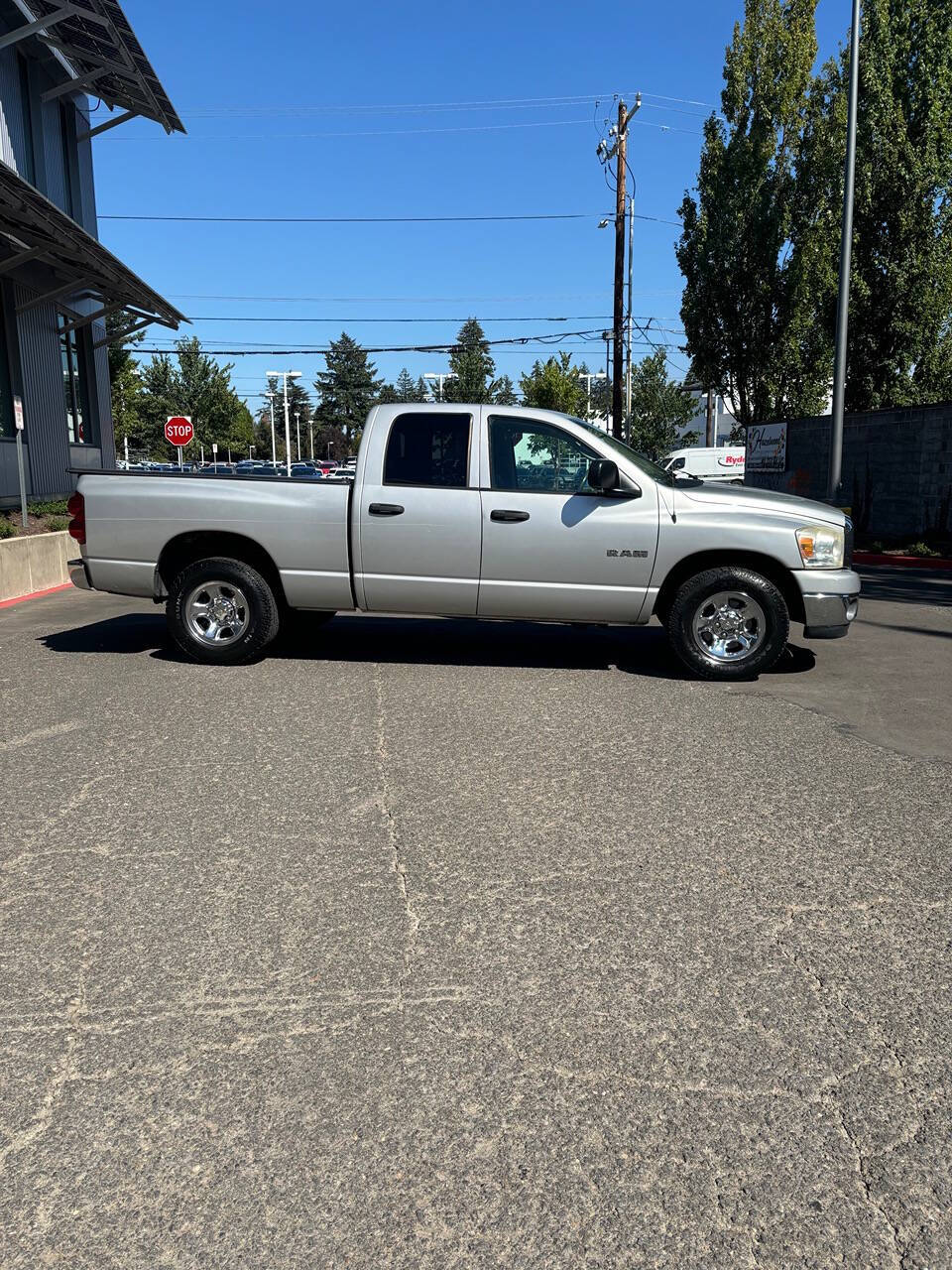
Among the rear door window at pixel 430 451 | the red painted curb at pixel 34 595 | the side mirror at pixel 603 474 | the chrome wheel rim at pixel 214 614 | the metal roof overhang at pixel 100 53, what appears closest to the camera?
the side mirror at pixel 603 474

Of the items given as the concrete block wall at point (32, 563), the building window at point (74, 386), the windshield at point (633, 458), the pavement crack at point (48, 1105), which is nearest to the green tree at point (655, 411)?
the building window at point (74, 386)

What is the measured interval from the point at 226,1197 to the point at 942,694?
646 cm

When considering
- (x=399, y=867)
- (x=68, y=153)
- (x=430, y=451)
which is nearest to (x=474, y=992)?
(x=399, y=867)

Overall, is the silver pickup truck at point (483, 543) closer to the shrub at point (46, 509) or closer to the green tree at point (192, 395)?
the shrub at point (46, 509)

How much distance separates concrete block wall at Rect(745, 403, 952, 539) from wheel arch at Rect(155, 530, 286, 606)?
1393 centimetres

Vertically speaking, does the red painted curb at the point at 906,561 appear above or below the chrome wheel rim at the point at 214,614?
below

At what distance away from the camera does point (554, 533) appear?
7.89 meters

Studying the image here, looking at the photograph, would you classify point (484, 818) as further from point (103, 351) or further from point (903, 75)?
point (103, 351)

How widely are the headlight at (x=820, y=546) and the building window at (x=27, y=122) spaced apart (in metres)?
20.7

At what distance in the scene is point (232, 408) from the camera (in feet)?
244

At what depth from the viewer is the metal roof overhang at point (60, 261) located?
15.9 meters

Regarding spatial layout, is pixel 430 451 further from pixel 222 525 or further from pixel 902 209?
pixel 902 209

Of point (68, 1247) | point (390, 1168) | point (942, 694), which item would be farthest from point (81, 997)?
point (942, 694)

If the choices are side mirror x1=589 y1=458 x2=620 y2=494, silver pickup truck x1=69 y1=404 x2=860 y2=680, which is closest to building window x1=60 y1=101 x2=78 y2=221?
silver pickup truck x1=69 y1=404 x2=860 y2=680
